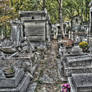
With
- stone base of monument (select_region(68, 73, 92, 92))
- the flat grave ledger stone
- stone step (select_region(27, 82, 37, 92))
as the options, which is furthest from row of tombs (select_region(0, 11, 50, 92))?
stone base of monument (select_region(68, 73, 92, 92))

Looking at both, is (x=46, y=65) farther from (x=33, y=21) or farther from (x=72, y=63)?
(x=33, y=21)

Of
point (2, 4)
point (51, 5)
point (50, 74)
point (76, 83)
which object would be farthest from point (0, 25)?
point (76, 83)

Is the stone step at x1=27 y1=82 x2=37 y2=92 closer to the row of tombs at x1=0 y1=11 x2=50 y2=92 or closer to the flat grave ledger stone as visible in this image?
the row of tombs at x1=0 y1=11 x2=50 y2=92

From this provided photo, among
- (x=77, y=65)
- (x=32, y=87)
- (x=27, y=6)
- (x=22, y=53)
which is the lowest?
(x=32, y=87)

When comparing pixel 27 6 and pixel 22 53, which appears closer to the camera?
pixel 22 53

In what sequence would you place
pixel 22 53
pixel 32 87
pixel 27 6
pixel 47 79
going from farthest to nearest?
1. pixel 27 6
2. pixel 22 53
3. pixel 47 79
4. pixel 32 87

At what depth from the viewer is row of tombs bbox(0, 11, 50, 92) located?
503 cm

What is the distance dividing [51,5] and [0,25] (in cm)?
1103

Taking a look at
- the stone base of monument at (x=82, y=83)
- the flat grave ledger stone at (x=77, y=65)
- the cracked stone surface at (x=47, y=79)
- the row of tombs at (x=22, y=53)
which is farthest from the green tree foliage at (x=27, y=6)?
the stone base of monument at (x=82, y=83)

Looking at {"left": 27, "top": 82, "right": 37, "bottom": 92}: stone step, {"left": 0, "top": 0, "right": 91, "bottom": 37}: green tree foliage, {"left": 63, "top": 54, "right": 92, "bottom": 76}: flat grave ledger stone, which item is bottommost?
{"left": 27, "top": 82, "right": 37, "bottom": 92}: stone step

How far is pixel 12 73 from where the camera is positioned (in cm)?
520

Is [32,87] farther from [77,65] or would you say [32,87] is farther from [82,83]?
[77,65]

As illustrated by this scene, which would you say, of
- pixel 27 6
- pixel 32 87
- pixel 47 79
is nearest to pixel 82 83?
pixel 32 87

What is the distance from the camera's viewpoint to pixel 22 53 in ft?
28.8
